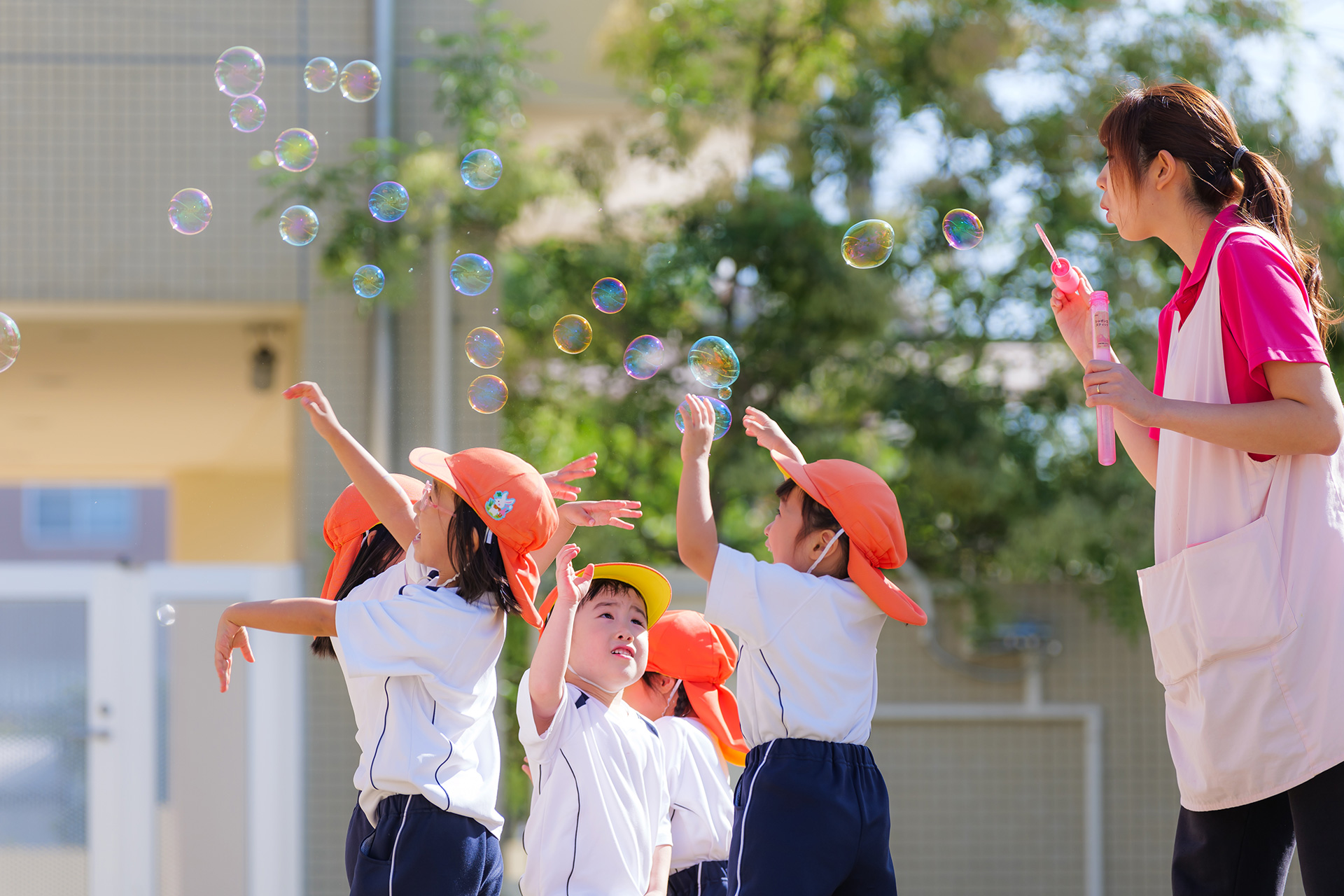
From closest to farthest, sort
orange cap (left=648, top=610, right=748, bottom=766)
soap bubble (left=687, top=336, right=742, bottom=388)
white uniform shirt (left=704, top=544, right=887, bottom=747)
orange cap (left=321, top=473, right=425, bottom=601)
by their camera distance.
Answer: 1. white uniform shirt (left=704, top=544, right=887, bottom=747)
2. orange cap (left=321, top=473, right=425, bottom=601)
3. orange cap (left=648, top=610, right=748, bottom=766)
4. soap bubble (left=687, top=336, right=742, bottom=388)

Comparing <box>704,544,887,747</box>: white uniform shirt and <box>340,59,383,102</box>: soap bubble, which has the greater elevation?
<box>340,59,383,102</box>: soap bubble

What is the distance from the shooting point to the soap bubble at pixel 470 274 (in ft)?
11.6

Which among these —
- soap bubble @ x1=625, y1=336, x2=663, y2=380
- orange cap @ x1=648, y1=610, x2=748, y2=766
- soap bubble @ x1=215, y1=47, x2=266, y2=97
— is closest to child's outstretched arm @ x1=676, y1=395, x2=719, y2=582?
orange cap @ x1=648, y1=610, x2=748, y2=766

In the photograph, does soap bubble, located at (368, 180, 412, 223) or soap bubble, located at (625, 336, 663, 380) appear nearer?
soap bubble, located at (625, 336, 663, 380)

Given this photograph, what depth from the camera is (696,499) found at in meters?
2.37

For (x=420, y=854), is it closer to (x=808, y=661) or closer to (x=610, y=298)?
(x=808, y=661)

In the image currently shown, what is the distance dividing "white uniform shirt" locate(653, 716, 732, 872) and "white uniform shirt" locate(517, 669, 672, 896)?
0.28 meters

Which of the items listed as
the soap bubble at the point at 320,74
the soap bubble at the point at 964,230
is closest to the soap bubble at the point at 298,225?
the soap bubble at the point at 320,74

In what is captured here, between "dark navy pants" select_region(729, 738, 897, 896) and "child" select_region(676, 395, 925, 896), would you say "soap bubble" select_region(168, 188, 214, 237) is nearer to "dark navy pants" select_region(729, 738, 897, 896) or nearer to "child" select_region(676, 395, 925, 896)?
"child" select_region(676, 395, 925, 896)

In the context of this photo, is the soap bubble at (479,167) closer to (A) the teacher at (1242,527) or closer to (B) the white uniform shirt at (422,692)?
(B) the white uniform shirt at (422,692)

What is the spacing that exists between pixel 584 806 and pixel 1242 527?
1.25 metres

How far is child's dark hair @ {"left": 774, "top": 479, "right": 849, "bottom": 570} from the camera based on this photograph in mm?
2477

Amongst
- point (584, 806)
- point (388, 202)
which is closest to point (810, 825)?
point (584, 806)

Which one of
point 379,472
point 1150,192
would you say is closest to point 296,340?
point 379,472
